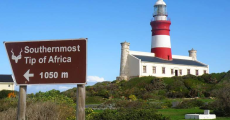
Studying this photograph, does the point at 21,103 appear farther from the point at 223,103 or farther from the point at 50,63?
the point at 223,103

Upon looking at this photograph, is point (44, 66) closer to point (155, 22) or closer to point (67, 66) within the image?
point (67, 66)

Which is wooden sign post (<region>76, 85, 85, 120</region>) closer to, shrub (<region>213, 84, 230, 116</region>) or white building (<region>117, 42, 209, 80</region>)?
shrub (<region>213, 84, 230, 116</region>)

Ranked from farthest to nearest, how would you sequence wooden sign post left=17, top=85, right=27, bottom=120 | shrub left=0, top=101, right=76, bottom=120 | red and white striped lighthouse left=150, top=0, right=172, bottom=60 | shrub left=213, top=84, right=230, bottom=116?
red and white striped lighthouse left=150, top=0, right=172, bottom=60
shrub left=213, top=84, right=230, bottom=116
shrub left=0, top=101, right=76, bottom=120
wooden sign post left=17, top=85, right=27, bottom=120

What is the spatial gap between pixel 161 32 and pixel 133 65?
7453 millimetres

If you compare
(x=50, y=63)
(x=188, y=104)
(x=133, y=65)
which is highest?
(x=133, y=65)

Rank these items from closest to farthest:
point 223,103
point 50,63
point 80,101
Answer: point 80,101 < point 50,63 < point 223,103

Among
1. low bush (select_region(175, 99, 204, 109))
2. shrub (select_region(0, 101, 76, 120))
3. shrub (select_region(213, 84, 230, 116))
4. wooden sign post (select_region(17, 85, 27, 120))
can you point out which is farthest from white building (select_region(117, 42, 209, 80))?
wooden sign post (select_region(17, 85, 27, 120))

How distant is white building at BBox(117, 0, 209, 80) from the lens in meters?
48.5

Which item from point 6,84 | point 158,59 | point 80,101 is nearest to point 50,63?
point 80,101

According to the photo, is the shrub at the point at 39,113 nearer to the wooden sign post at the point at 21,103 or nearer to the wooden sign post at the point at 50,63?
the wooden sign post at the point at 21,103

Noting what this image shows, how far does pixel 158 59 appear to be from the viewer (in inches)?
1998

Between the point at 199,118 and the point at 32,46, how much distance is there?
37.4ft

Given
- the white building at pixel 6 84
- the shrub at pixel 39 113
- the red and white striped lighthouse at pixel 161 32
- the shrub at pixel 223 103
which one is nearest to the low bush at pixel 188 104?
the shrub at pixel 223 103

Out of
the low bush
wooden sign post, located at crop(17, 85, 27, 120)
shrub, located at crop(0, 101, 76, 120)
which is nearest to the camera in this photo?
wooden sign post, located at crop(17, 85, 27, 120)
